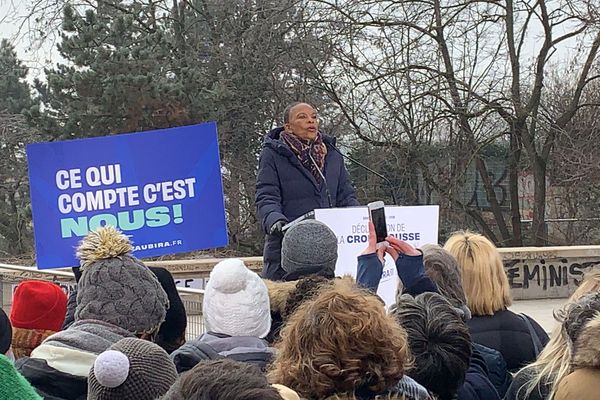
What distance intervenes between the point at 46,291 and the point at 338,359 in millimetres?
1860

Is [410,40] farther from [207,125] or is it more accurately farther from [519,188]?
[207,125]

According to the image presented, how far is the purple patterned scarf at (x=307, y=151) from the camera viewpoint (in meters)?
5.27

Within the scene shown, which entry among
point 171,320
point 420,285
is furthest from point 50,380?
point 420,285

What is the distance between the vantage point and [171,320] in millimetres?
3889

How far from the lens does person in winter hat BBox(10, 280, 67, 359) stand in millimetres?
3475

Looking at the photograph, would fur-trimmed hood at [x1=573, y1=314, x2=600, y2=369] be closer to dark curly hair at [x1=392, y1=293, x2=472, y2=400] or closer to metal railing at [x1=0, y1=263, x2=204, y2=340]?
dark curly hair at [x1=392, y1=293, x2=472, y2=400]

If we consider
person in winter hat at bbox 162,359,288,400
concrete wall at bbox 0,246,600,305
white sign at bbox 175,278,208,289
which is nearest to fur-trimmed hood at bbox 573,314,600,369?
person in winter hat at bbox 162,359,288,400

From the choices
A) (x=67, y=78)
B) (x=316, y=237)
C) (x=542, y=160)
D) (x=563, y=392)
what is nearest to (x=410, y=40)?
(x=542, y=160)

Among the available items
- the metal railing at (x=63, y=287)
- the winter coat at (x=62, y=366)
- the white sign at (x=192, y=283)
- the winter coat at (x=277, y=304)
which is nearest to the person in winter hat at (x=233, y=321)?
the winter coat at (x=277, y=304)

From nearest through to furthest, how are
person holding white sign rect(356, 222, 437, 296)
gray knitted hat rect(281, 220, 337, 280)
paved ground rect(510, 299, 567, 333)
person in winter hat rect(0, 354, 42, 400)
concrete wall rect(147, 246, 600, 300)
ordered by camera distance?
person in winter hat rect(0, 354, 42, 400) → person holding white sign rect(356, 222, 437, 296) → gray knitted hat rect(281, 220, 337, 280) → paved ground rect(510, 299, 567, 333) → concrete wall rect(147, 246, 600, 300)

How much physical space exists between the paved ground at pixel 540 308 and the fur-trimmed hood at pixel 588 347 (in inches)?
261

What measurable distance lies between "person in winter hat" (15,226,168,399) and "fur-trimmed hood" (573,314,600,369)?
146 cm

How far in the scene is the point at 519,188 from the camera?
16062mm

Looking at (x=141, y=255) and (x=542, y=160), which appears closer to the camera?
(x=141, y=255)
